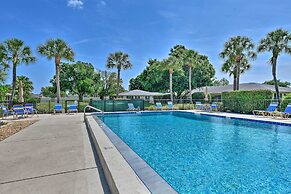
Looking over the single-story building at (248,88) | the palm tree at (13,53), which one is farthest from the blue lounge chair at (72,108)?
the single-story building at (248,88)

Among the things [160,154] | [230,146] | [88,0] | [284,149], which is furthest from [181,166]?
[88,0]

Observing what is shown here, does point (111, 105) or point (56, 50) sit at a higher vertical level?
point (56, 50)

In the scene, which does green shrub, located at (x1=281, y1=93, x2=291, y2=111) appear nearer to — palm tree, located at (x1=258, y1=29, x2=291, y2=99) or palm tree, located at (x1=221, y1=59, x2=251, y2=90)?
palm tree, located at (x1=258, y1=29, x2=291, y2=99)

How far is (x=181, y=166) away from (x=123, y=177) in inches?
81.5

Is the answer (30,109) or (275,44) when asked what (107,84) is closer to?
(30,109)

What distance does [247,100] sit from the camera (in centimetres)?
1551

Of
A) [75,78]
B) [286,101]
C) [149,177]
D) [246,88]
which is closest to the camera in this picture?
[149,177]

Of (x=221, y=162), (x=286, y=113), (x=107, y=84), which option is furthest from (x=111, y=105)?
(x=107, y=84)

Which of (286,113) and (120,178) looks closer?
(120,178)

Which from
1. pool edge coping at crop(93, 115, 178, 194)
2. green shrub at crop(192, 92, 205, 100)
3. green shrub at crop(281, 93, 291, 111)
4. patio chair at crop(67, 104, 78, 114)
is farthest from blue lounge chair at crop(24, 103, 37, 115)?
green shrub at crop(192, 92, 205, 100)

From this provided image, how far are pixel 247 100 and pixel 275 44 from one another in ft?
29.0

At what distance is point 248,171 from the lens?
405cm

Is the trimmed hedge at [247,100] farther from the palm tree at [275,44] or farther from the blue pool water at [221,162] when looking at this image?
the blue pool water at [221,162]

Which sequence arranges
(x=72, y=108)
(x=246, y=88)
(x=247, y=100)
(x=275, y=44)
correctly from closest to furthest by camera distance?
(x=247, y=100)
(x=72, y=108)
(x=275, y=44)
(x=246, y=88)
